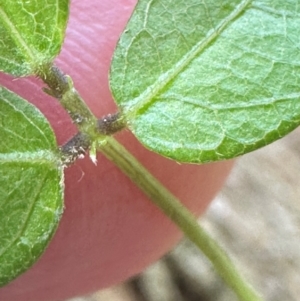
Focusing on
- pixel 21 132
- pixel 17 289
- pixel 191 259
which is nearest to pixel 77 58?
pixel 21 132

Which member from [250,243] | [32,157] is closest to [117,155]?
[32,157]

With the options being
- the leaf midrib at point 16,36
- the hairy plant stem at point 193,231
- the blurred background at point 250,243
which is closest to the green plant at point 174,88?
the leaf midrib at point 16,36

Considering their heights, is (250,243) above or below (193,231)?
below

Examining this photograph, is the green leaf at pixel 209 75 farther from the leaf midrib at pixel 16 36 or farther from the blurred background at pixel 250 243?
the blurred background at pixel 250 243

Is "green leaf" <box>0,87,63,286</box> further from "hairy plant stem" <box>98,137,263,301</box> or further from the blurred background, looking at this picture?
the blurred background

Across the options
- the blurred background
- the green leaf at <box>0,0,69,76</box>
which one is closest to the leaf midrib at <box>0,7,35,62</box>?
the green leaf at <box>0,0,69,76</box>

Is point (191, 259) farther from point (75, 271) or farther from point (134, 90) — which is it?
point (134, 90)

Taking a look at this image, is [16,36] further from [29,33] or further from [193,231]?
[193,231]
